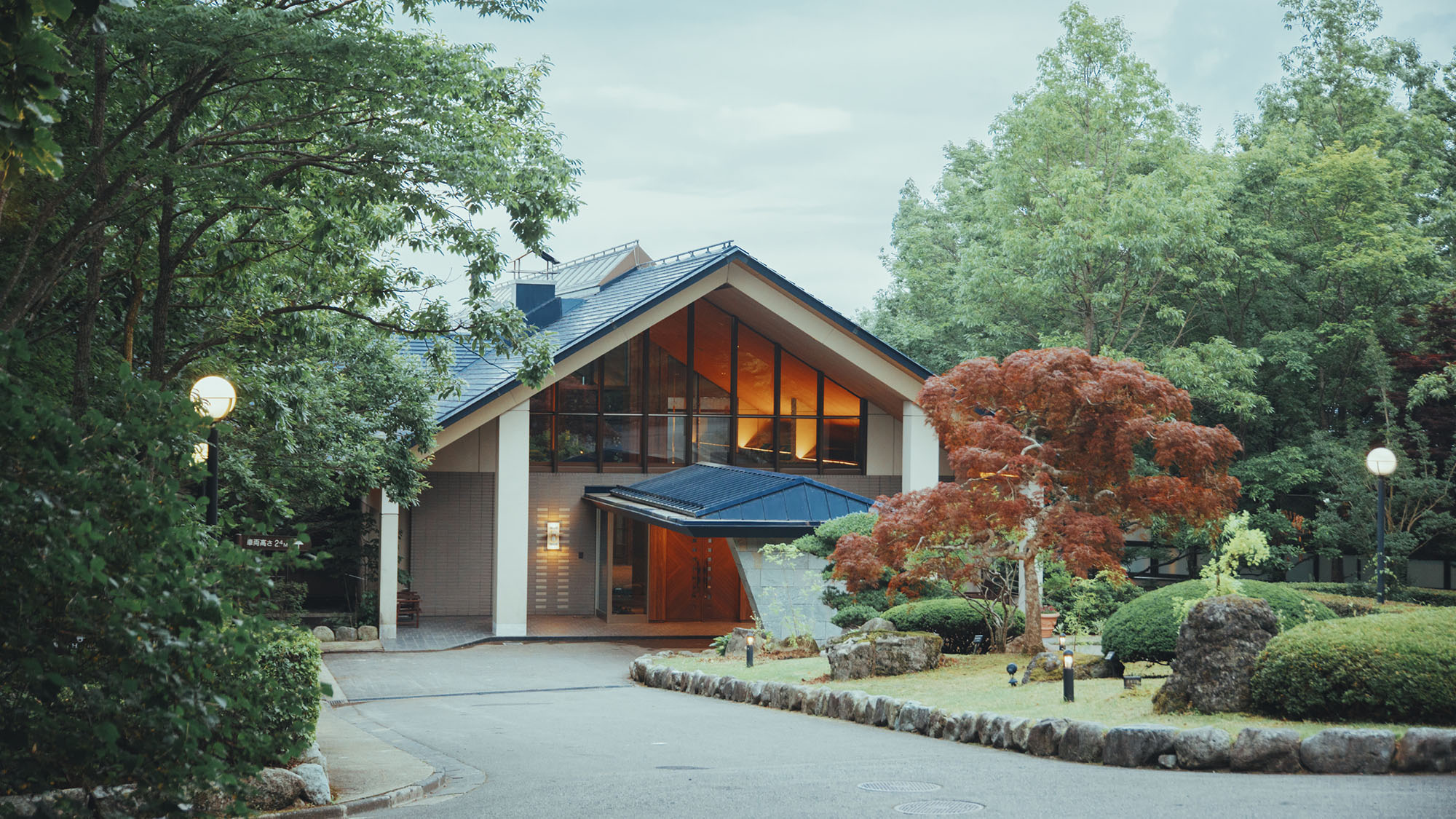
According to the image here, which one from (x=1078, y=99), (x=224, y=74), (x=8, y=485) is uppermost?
(x=1078, y=99)

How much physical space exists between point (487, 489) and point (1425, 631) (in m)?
20.6

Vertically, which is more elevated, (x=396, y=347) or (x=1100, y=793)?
(x=396, y=347)

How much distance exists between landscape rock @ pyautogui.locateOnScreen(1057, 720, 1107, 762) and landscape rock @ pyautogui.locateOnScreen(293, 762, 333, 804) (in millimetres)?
5967

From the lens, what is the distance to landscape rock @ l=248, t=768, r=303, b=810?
27.0 ft

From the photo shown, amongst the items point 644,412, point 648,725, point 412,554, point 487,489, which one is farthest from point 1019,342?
point 648,725

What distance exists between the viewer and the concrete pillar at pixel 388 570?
23531 mm

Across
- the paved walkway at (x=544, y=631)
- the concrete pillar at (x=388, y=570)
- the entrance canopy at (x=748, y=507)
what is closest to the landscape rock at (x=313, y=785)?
the entrance canopy at (x=748, y=507)

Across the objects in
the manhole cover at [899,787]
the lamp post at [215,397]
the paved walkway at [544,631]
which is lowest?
the paved walkway at [544,631]

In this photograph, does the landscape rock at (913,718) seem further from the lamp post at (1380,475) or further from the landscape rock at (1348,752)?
the lamp post at (1380,475)

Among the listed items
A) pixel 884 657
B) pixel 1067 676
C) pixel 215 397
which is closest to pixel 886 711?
pixel 1067 676

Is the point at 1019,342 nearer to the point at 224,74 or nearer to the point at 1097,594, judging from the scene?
the point at 1097,594

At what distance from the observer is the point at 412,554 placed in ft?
88.0

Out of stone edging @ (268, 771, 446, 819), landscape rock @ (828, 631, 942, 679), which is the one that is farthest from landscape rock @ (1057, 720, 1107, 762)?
stone edging @ (268, 771, 446, 819)

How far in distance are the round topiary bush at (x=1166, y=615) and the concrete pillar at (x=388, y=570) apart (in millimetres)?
14936
